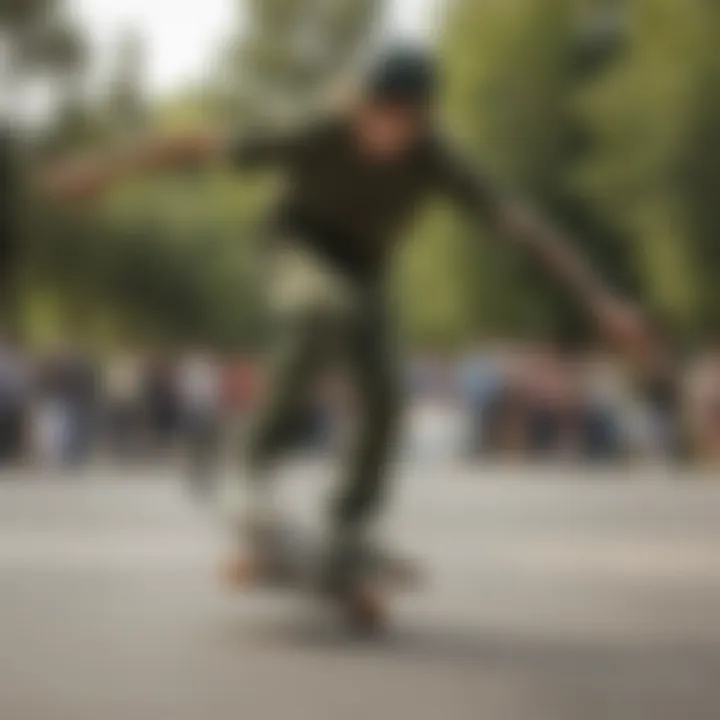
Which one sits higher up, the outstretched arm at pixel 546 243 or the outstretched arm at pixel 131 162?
the outstretched arm at pixel 131 162

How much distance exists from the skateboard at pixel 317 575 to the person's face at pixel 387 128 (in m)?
0.25

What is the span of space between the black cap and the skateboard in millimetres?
279

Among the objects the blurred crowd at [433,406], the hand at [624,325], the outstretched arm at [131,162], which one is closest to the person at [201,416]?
the blurred crowd at [433,406]

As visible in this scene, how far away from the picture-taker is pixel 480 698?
87 centimetres

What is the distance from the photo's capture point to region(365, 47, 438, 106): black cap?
0.83 meters

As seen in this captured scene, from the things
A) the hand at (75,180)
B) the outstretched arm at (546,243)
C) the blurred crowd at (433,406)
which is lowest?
the blurred crowd at (433,406)

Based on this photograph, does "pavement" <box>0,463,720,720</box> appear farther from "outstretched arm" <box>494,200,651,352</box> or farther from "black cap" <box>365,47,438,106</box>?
"black cap" <box>365,47,438,106</box>

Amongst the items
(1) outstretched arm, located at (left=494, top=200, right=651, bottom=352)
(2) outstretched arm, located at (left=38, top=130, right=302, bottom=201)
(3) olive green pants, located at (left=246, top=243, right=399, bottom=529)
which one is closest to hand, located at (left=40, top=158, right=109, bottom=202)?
(2) outstretched arm, located at (left=38, top=130, right=302, bottom=201)

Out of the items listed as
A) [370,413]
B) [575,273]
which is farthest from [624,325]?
[370,413]

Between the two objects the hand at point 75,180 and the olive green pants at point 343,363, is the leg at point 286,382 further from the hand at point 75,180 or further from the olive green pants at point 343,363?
the hand at point 75,180

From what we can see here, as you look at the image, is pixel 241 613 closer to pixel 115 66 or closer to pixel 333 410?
pixel 333 410

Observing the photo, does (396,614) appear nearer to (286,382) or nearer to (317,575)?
(317,575)

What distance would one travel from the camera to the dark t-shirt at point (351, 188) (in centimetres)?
84

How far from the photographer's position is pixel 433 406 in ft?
2.85
